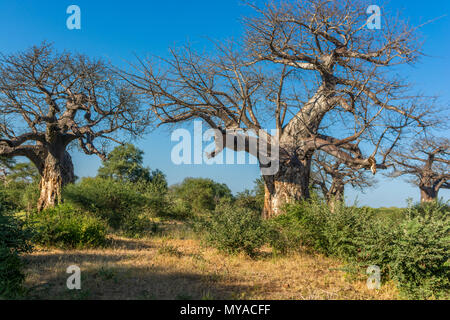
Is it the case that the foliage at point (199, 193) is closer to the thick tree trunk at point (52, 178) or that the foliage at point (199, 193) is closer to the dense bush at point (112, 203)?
the thick tree trunk at point (52, 178)

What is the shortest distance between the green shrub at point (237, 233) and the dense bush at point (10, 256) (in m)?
3.80

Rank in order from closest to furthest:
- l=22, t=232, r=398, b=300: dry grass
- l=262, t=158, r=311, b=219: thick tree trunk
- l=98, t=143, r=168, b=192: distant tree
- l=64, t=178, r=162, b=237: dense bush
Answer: l=22, t=232, r=398, b=300: dry grass, l=64, t=178, r=162, b=237: dense bush, l=262, t=158, r=311, b=219: thick tree trunk, l=98, t=143, r=168, b=192: distant tree

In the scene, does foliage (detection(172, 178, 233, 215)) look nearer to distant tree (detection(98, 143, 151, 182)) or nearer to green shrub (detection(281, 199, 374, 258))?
distant tree (detection(98, 143, 151, 182))

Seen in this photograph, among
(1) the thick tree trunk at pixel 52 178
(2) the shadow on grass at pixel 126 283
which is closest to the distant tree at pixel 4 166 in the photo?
(1) the thick tree trunk at pixel 52 178

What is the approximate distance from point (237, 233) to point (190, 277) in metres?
2.08

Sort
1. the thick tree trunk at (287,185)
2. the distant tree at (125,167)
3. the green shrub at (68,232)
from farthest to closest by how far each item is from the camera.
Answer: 1. the distant tree at (125,167)
2. the thick tree trunk at (287,185)
3. the green shrub at (68,232)

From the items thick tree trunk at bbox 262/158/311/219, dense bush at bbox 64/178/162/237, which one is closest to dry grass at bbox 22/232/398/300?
dense bush at bbox 64/178/162/237

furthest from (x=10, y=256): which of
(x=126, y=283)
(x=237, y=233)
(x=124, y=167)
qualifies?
(x=124, y=167)

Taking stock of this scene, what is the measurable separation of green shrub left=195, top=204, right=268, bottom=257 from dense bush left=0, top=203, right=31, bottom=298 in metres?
3.80

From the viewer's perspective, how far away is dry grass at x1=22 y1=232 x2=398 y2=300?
4531mm

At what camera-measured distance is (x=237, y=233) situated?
7.24 metres

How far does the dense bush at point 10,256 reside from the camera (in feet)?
13.8
